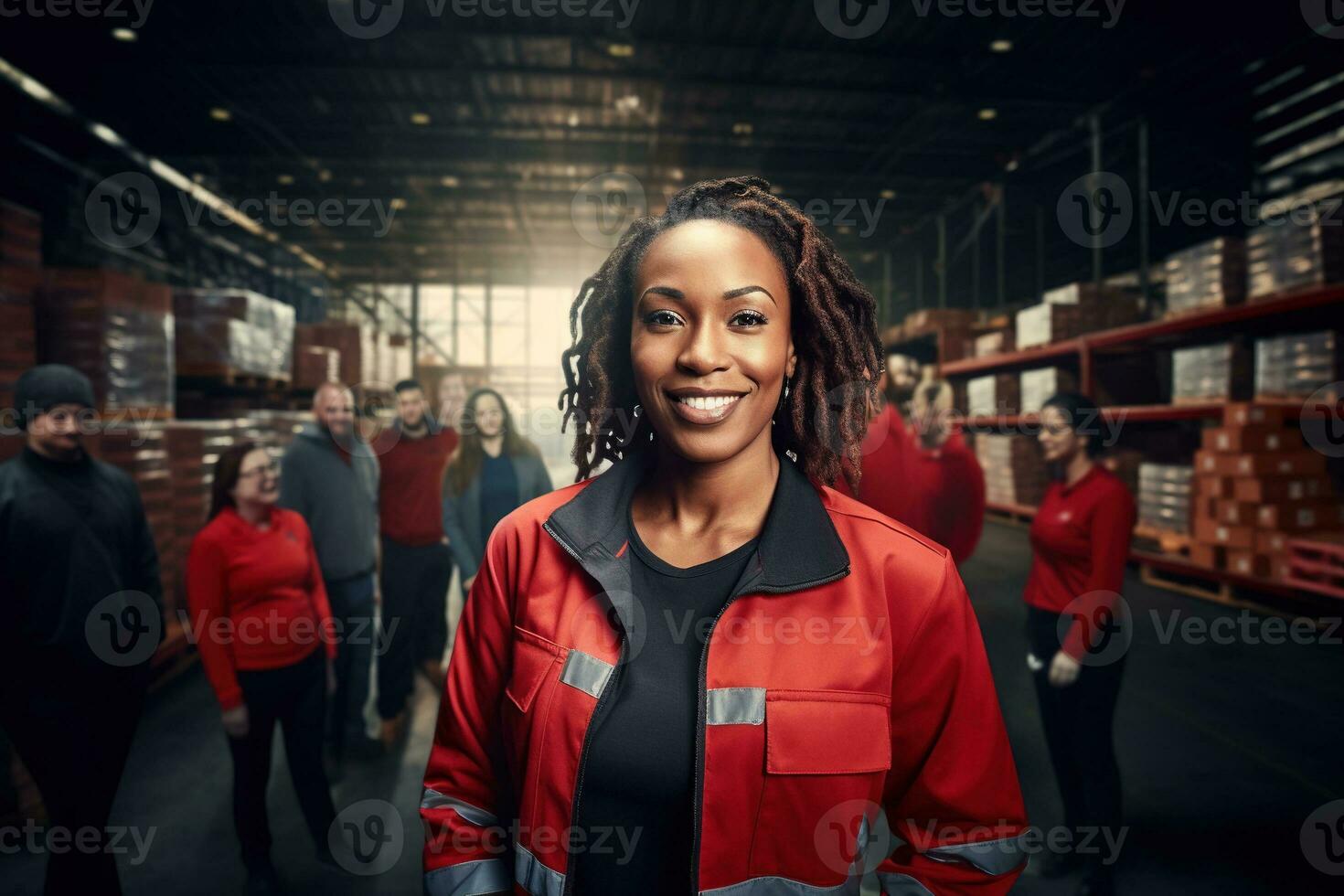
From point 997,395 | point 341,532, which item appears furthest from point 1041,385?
point 341,532

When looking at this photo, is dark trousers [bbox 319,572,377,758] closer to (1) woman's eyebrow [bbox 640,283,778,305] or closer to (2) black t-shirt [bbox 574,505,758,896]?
(2) black t-shirt [bbox 574,505,758,896]

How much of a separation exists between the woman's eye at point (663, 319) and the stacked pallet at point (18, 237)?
521 centimetres

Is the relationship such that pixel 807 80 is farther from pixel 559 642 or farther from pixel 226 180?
pixel 226 180

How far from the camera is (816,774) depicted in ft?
3.32

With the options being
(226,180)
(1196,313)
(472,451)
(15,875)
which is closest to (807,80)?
(1196,313)

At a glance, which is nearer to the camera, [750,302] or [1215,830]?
[750,302]

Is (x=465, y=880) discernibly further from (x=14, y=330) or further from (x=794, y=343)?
(x=14, y=330)

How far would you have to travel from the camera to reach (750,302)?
112 centimetres

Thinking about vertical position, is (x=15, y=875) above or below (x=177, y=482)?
below

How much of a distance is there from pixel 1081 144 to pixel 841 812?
459 inches

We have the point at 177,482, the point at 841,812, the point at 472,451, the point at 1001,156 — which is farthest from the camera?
the point at 1001,156

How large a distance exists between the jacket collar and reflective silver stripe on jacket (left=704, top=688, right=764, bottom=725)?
0.15 metres

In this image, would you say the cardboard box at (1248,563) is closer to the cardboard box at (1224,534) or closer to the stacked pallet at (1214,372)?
the cardboard box at (1224,534)

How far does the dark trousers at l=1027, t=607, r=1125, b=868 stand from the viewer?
2.65m
